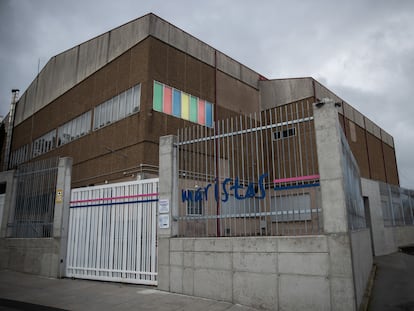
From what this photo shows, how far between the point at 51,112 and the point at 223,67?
13.3 m

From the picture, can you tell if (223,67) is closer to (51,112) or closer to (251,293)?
(51,112)

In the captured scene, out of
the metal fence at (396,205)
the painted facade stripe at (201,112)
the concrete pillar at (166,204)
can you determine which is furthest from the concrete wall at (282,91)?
the concrete pillar at (166,204)

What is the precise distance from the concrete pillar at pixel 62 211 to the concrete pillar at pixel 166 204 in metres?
3.87

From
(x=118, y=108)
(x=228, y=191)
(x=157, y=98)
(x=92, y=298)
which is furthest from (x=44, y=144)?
(x=228, y=191)

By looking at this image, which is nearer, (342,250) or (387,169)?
(342,250)

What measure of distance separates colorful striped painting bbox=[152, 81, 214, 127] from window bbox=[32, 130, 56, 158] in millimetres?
10737

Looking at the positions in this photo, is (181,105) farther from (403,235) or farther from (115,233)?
(403,235)

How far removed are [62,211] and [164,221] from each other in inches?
166

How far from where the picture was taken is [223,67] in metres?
22.1

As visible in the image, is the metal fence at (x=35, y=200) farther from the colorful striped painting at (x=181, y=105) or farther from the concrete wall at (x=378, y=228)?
the concrete wall at (x=378, y=228)

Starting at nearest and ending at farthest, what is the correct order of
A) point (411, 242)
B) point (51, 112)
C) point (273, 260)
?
point (273, 260), point (411, 242), point (51, 112)

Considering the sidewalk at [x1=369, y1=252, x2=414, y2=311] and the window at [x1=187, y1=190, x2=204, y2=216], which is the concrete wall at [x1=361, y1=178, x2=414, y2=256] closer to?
the sidewalk at [x1=369, y1=252, x2=414, y2=311]

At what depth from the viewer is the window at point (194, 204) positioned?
7.67m

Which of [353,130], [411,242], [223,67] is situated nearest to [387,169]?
[353,130]
